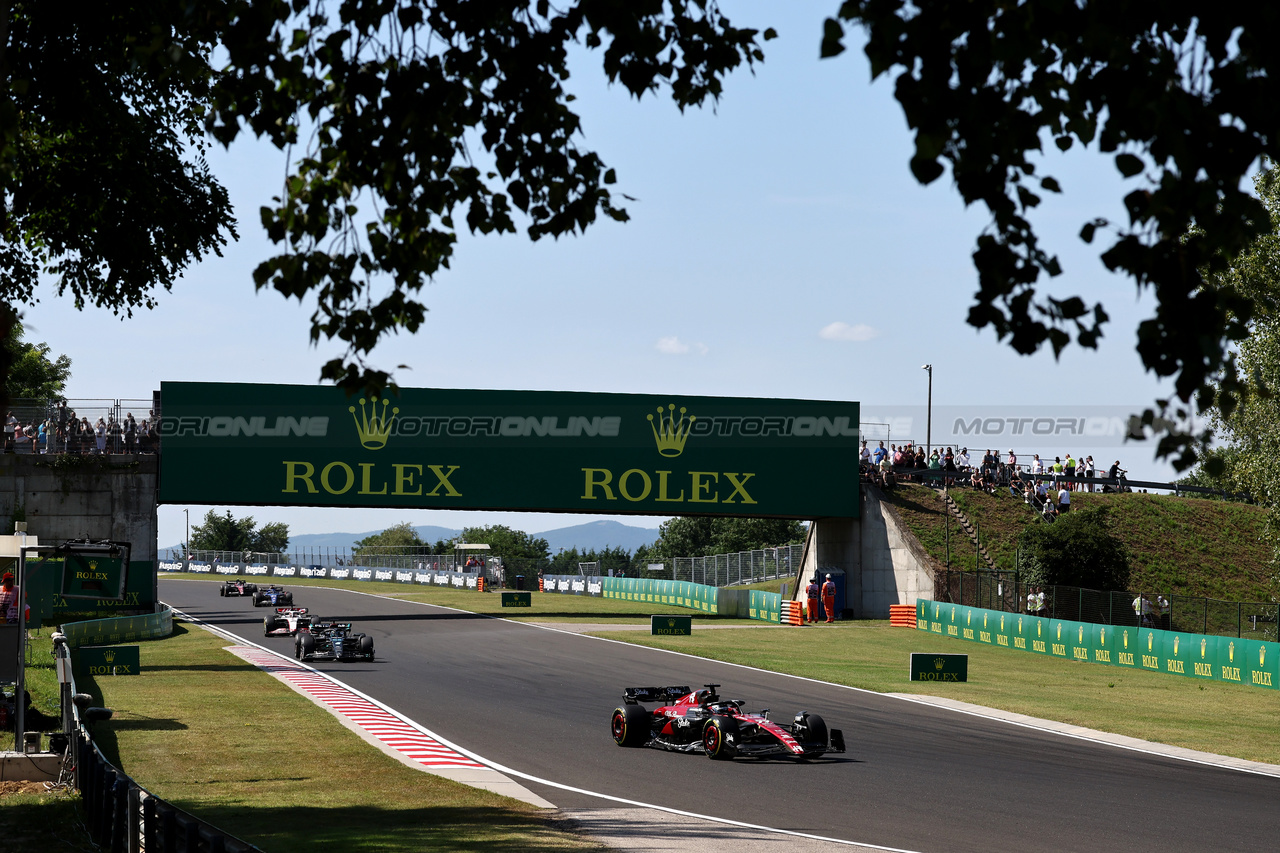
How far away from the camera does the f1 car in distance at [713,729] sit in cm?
1755

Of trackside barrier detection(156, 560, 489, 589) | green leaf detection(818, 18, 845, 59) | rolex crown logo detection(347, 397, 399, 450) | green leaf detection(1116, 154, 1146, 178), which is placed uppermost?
rolex crown logo detection(347, 397, 399, 450)

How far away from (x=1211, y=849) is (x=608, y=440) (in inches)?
1520

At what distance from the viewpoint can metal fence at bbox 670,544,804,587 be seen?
64.2 metres

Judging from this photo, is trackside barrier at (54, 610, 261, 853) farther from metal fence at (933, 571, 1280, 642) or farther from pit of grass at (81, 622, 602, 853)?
metal fence at (933, 571, 1280, 642)

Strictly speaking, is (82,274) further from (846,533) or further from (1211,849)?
(846,533)

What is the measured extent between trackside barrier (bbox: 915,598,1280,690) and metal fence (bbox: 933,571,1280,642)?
1.67 meters

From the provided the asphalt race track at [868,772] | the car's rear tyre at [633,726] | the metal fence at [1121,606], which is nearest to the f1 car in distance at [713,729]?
the car's rear tyre at [633,726]

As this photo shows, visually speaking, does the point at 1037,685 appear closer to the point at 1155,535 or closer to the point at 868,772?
the point at 868,772

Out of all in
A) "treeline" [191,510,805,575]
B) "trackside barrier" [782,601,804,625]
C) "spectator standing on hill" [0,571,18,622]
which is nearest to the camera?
"spectator standing on hill" [0,571,18,622]

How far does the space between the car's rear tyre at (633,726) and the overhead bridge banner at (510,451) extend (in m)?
29.7

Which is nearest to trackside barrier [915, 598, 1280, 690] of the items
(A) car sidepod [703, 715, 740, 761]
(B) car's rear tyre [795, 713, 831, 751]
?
(B) car's rear tyre [795, 713, 831, 751]

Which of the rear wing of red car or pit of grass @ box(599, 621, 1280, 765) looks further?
pit of grass @ box(599, 621, 1280, 765)

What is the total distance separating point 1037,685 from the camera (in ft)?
95.8

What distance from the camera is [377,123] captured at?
7375 millimetres
